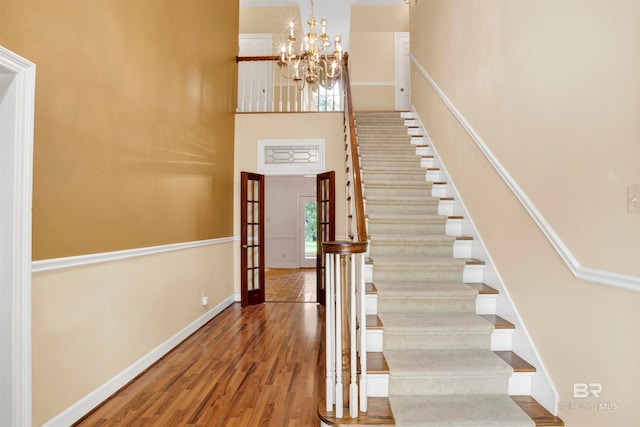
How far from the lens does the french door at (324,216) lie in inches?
215

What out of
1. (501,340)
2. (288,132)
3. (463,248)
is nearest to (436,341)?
(501,340)

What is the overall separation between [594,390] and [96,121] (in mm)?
3331

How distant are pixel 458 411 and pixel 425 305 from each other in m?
0.84

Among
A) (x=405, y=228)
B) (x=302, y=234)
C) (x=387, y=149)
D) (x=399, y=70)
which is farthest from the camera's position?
(x=302, y=234)

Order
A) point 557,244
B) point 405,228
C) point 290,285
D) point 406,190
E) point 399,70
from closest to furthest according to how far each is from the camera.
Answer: point 557,244 < point 405,228 < point 406,190 < point 290,285 < point 399,70

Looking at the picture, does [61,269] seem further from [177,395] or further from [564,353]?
[564,353]

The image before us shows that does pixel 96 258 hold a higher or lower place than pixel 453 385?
higher

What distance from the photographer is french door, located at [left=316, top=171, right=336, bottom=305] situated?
5.45m

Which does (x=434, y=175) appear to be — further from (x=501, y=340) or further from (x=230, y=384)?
(x=230, y=384)

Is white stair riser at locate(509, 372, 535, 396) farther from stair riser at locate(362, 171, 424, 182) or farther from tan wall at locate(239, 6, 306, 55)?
tan wall at locate(239, 6, 306, 55)

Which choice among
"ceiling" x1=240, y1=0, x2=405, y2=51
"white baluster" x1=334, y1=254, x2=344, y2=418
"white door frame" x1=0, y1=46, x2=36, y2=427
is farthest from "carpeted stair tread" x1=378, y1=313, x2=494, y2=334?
"ceiling" x1=240, y1=0, x2=405, y2=51

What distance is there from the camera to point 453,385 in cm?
223

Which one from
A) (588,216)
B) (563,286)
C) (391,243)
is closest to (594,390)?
(563,286)

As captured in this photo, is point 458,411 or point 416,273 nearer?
point 458,411
